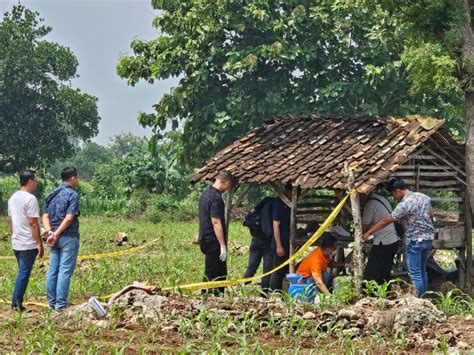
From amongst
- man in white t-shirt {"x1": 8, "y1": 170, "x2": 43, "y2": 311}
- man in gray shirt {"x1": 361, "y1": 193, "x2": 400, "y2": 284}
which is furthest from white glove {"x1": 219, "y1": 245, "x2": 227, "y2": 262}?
man in white t-shirt {"x1": 8, "y1": 170, "x2": 43, "y2": 311}

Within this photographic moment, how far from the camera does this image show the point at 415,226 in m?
10.9

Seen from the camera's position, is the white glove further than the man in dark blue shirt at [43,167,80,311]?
Yes

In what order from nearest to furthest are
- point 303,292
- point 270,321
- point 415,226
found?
point 270,321, point 303,292, point 415,226

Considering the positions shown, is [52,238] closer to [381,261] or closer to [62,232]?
[62,232]

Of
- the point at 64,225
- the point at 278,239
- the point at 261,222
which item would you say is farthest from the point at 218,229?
the point at 64,225

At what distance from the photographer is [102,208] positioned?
35.4 metres

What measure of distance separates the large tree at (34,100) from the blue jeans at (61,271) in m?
25.6

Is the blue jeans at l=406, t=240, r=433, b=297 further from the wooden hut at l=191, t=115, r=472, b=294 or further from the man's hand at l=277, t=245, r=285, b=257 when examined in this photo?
the man's hand at l=277, t=245, r=285, b=257

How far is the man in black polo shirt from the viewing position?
10648 mm

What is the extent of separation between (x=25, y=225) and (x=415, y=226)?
4985 millimetres

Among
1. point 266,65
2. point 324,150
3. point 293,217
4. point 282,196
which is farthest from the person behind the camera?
point 266,65

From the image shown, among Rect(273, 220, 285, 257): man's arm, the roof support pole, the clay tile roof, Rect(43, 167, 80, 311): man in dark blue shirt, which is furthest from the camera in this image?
the roof support pole

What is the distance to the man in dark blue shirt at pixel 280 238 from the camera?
12.1m

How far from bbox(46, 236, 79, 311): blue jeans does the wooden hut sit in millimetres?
3651
